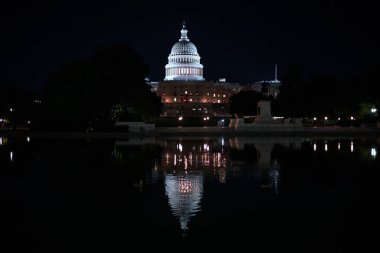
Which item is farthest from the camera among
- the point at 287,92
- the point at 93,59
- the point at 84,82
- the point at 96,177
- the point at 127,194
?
the point at 287,92

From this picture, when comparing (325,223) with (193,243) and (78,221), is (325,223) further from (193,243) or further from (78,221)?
(78,221)

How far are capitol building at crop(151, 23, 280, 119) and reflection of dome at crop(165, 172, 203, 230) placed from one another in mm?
Answer: 119923

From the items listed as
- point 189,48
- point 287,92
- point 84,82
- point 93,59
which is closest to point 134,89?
point 84,82

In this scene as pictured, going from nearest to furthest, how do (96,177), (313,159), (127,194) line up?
(127,194), (96,177), (313,159)

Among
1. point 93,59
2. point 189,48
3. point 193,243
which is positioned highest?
point 189,48

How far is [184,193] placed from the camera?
14359 mm

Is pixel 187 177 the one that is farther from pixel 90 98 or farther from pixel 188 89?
pixel 188 89

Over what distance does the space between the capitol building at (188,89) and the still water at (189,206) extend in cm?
11823

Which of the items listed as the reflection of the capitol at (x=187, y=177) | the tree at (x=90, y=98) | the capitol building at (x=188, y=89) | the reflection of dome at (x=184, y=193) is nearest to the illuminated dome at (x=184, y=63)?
the capitol building at (x=188, y=89)

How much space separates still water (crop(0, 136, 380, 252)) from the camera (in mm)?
9883

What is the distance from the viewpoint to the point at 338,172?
61.0 feet

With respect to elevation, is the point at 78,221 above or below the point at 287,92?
below

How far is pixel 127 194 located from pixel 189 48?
144 m

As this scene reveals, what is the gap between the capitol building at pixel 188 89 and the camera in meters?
143
